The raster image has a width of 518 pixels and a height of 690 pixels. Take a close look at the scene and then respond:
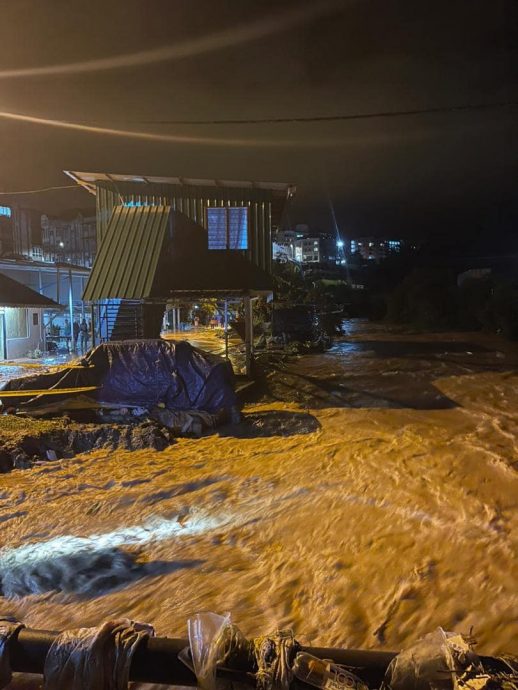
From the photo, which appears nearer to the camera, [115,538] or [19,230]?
[115,538]

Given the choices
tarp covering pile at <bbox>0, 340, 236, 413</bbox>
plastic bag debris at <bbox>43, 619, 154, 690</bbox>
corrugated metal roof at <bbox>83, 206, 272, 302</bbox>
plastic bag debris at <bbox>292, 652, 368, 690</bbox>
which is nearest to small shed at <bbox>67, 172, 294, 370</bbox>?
corrugated metal roof at <bbox>83, 206, 272, 302</bbox>

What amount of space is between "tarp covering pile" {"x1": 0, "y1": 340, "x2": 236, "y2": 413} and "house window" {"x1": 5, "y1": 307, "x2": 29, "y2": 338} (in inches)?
312

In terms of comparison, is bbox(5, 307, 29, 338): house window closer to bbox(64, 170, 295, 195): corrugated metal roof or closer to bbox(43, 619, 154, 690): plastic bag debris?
bbox(64, 170, 295, 195): corrugated metal roof

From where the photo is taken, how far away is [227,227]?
57.0 ft

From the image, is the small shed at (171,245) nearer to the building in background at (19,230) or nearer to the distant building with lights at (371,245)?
the building in background at (19,230)

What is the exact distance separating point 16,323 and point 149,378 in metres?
9.55

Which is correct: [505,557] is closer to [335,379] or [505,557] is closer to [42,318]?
[335,379]

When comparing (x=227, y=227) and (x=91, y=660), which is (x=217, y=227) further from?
(x=91, y=660)

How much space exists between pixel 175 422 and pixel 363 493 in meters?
4.56

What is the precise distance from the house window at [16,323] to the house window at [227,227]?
7224 mm

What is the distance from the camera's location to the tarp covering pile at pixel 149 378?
10.3 m

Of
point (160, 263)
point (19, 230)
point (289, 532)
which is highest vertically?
point (19, 230)

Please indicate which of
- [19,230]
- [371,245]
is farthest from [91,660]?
[371,245]

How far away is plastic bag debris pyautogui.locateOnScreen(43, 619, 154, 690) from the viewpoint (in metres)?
2.28
